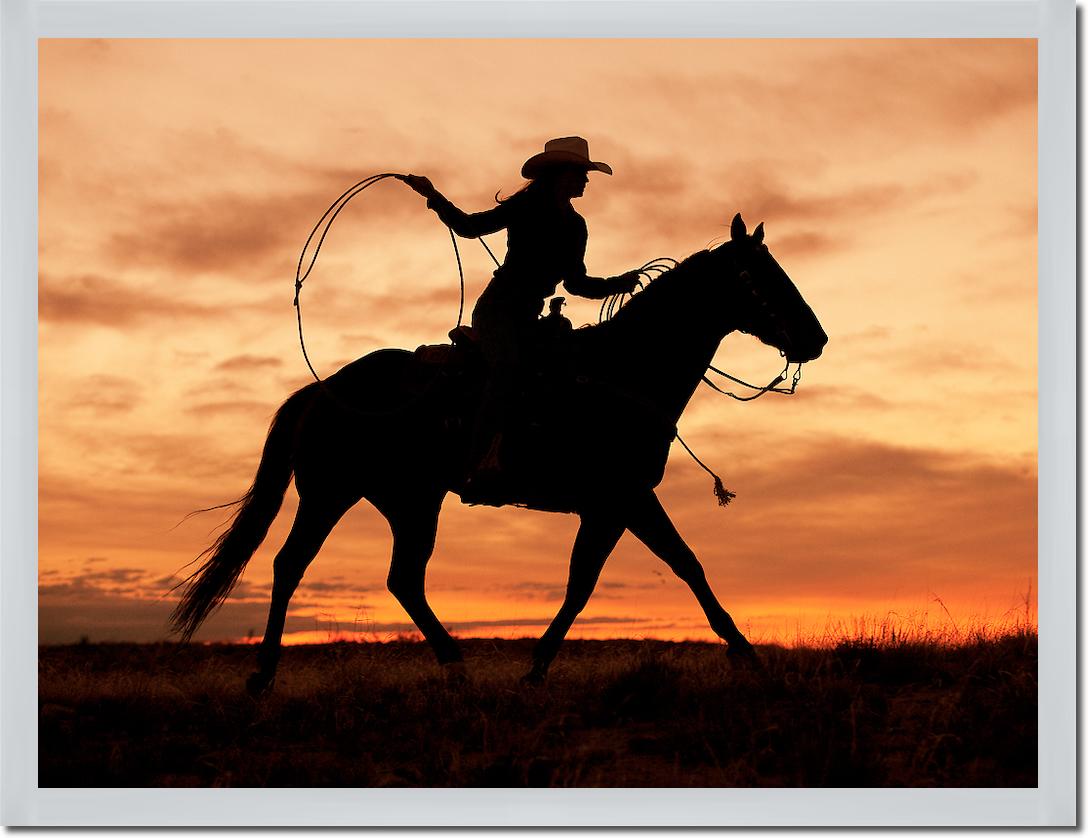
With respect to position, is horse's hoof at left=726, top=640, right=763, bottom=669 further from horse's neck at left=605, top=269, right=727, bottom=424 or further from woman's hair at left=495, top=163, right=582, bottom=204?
woman's hair at left=495, top=163, right=582, bottom=204

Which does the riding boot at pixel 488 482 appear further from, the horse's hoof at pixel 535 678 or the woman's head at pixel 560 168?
the woman's head at pixel 560 168

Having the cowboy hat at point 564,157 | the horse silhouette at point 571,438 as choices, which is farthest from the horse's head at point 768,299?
the cowboy hat at point 564,157

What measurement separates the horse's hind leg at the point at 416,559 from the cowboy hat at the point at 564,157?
2.94 m

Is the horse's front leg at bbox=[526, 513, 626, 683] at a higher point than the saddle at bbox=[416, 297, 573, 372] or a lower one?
lower

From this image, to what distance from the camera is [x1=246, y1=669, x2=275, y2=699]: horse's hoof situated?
10.2 m

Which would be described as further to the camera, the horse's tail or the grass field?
the horse's tail

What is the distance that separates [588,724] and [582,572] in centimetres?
138

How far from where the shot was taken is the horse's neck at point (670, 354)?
33.2 ft

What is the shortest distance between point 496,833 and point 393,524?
387cm

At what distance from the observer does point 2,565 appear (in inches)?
344

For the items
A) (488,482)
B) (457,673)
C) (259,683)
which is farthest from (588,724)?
(259,683)

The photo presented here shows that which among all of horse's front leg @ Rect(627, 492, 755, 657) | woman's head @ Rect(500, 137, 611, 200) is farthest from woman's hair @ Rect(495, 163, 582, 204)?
horse's front leg @ Rect(627, 492, 755, 657)

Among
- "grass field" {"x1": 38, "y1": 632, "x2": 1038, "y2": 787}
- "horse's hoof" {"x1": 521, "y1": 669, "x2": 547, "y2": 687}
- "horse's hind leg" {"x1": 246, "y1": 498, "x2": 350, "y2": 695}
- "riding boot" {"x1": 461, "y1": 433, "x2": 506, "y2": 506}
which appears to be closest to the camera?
"grass field" {"x1": 38, "y1": 632, "x2": 1038, "y2": 787}

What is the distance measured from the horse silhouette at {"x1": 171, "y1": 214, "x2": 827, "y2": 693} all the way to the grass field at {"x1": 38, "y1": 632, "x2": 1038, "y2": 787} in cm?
64
